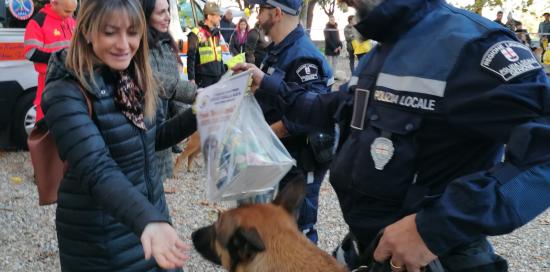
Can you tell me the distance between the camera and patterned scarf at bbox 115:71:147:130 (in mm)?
2162

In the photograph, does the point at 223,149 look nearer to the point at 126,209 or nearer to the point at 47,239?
the point at 126,209

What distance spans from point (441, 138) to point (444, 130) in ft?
0.10

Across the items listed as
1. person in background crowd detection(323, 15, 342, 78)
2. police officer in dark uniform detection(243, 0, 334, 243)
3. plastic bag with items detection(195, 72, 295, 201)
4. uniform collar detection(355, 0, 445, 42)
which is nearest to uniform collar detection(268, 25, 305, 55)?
police officer in dark uniform detection(243, 0, 334, 243)

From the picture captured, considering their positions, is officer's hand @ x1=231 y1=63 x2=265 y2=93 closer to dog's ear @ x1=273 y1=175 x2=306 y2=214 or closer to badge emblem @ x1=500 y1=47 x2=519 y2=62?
dog's ear @ x1=273 y1=175 x2=306 y2=214

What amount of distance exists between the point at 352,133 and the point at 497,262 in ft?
2.18

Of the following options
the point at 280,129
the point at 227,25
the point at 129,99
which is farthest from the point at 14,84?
the point at 227,25

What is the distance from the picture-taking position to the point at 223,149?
80.2 inches

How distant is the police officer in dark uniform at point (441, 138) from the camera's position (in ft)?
4.55

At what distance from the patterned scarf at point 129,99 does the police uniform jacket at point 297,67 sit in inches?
47.2

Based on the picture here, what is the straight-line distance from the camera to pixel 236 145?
204 centimetres

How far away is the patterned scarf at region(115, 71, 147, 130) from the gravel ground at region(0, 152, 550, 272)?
2508 mm

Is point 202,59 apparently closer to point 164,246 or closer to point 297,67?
point 297,67

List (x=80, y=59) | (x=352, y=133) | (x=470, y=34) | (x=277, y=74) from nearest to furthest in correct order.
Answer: (x=470, y=34), (x=352, y=133), (x=80, y=59), (x=277, y=74)

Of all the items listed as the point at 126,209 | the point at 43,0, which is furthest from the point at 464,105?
the point at 43,0
